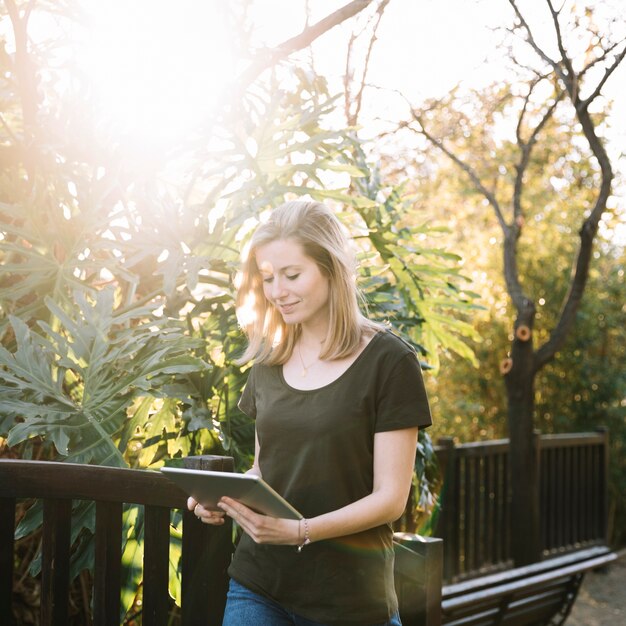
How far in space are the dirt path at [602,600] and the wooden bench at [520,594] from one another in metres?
1.11

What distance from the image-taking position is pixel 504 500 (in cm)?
782

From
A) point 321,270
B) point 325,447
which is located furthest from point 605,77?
point 325,447

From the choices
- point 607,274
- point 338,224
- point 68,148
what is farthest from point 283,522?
point 607,274

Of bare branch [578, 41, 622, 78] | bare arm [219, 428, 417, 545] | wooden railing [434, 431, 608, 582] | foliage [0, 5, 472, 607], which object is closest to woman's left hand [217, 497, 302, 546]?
bare arm [219, 428, 417, 545]

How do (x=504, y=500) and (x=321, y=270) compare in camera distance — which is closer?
(x=321, y=270)

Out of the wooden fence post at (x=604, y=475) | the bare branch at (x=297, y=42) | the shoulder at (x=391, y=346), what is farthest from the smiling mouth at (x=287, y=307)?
the wooden fence post at (x=604, y=475)

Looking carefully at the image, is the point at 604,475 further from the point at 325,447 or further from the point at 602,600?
the point at 325,447

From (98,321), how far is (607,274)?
26.7ft

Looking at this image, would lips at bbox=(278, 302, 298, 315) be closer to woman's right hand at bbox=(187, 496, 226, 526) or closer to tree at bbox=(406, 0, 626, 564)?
woman's right hand at bbox=(187, 496, 226, 526)

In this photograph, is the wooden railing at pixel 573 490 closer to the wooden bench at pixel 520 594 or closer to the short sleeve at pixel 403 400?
the wooden bench at pixel 520 594

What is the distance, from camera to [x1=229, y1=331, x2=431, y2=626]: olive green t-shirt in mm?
2109

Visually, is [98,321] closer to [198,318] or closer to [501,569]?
[198,318]

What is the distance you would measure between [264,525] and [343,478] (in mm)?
247

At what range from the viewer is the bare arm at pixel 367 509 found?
6.57 ft
